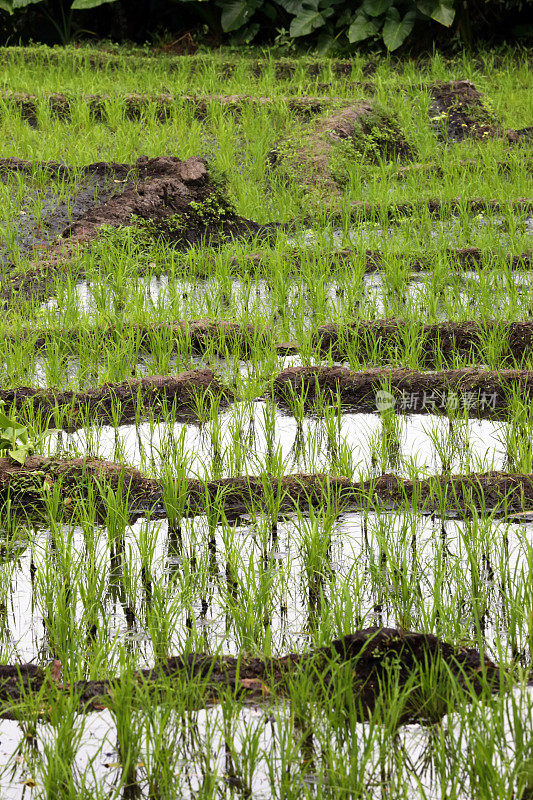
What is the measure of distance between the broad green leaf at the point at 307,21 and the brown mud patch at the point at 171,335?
22.9 ft

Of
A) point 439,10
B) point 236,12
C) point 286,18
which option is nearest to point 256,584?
point 439,10

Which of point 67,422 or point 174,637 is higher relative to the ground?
point 67,422

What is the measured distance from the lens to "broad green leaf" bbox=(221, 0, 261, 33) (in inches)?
418

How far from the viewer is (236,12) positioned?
35.0 ft

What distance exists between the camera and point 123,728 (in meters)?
1.78

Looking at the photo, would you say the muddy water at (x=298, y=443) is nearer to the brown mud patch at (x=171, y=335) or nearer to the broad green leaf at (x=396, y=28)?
the brown mud patch at (x=171, y=335)

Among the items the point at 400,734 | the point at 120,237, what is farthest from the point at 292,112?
the point at 400,734

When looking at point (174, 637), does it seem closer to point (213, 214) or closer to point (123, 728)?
point (123, 728)

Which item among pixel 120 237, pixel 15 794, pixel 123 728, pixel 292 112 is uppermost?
pixel 292 112

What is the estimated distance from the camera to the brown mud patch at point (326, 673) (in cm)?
192

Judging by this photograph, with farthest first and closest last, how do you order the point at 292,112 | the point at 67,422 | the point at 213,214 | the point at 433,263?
the point at 292,112, the point at 213,214, the point at 433,263, the point at 67,422

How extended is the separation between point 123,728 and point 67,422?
6.22 feet

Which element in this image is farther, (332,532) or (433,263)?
(433,263)

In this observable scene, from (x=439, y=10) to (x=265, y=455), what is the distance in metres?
7.79
